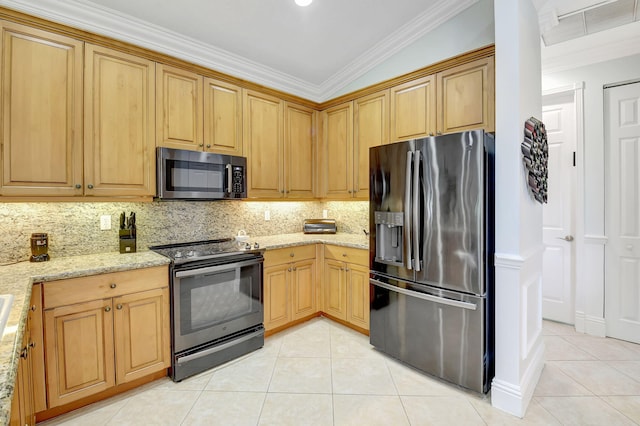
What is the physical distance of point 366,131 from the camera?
3.33 m

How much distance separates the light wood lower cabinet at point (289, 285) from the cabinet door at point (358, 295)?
45 cm

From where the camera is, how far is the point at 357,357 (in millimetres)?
2652

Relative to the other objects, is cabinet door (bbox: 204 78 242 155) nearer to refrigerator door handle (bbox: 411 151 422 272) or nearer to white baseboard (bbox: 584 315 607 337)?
refrigerator door handle (bbox: 411 151 422 272)

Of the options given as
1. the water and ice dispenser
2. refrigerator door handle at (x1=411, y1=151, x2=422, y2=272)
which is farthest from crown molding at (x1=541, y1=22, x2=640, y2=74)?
the water and ice dispenser

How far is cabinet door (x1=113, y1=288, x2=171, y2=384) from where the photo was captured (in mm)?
2064

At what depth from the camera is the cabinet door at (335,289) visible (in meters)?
3.18

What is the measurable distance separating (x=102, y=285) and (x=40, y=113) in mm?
1249

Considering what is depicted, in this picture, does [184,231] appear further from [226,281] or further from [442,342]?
[442,342]

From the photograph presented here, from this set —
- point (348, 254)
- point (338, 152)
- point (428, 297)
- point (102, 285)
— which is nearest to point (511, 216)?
point (428, 297)


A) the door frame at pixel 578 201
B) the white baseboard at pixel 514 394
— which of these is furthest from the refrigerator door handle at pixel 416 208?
the door frame at pixel 578 201

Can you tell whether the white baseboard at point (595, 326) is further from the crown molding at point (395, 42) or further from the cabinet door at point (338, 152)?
the crown molding at point (395, 42)

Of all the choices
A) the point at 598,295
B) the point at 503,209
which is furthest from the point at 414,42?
the point at 598,295

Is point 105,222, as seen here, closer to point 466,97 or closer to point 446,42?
point 466,97

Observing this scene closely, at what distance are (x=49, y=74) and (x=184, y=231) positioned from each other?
153 cm
